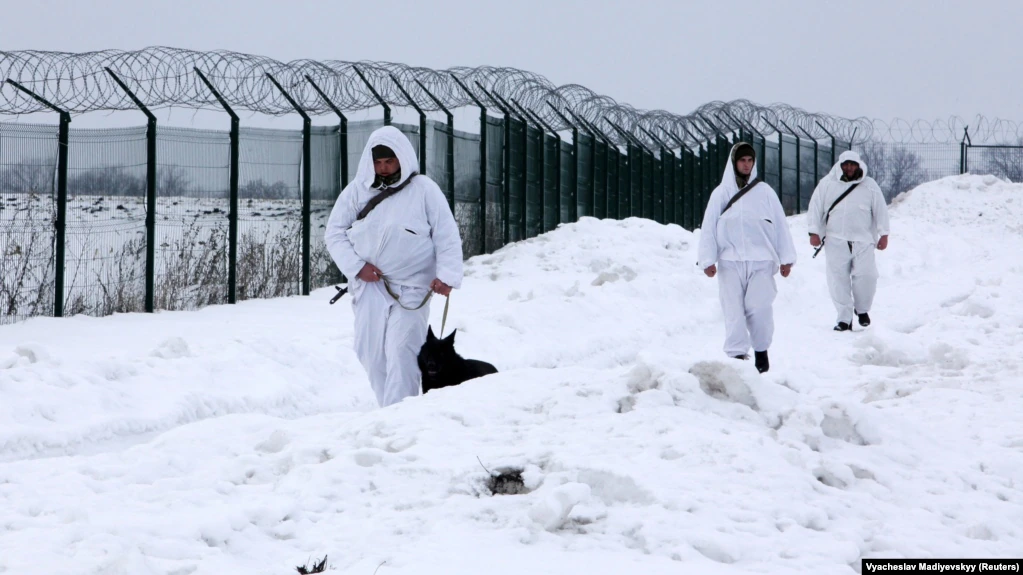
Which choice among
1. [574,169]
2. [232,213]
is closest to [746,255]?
[232,213]

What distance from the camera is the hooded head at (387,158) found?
6602 mm

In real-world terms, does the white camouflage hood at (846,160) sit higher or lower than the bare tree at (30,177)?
higher

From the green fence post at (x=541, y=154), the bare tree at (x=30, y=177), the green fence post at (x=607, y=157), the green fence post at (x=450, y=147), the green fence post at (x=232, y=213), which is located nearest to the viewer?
the bare tree at (x=30, y=177)

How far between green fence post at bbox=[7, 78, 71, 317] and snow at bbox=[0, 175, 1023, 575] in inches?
90.3

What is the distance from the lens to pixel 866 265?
12492 mm

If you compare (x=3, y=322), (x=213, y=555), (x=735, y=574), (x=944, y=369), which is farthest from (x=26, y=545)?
(x=3, y=322)

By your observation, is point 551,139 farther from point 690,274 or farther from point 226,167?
point 226,167

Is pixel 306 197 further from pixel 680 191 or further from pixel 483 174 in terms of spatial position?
pixel 680 191

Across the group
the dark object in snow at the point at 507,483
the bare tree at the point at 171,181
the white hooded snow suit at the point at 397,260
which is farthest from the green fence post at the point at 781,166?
the dark object in snow at the point at 507,483

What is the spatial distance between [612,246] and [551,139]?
12.9ft

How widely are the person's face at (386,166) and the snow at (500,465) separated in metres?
1.45

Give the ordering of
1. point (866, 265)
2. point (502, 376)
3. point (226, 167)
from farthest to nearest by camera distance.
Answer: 1. point (226, 167)
2. point (866, 265)
3. point (502, 376)

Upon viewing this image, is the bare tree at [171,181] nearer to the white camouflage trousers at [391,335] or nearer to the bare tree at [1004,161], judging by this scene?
the white camouflage trousers at [391,335]

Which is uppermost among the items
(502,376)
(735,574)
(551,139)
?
(551,139)
